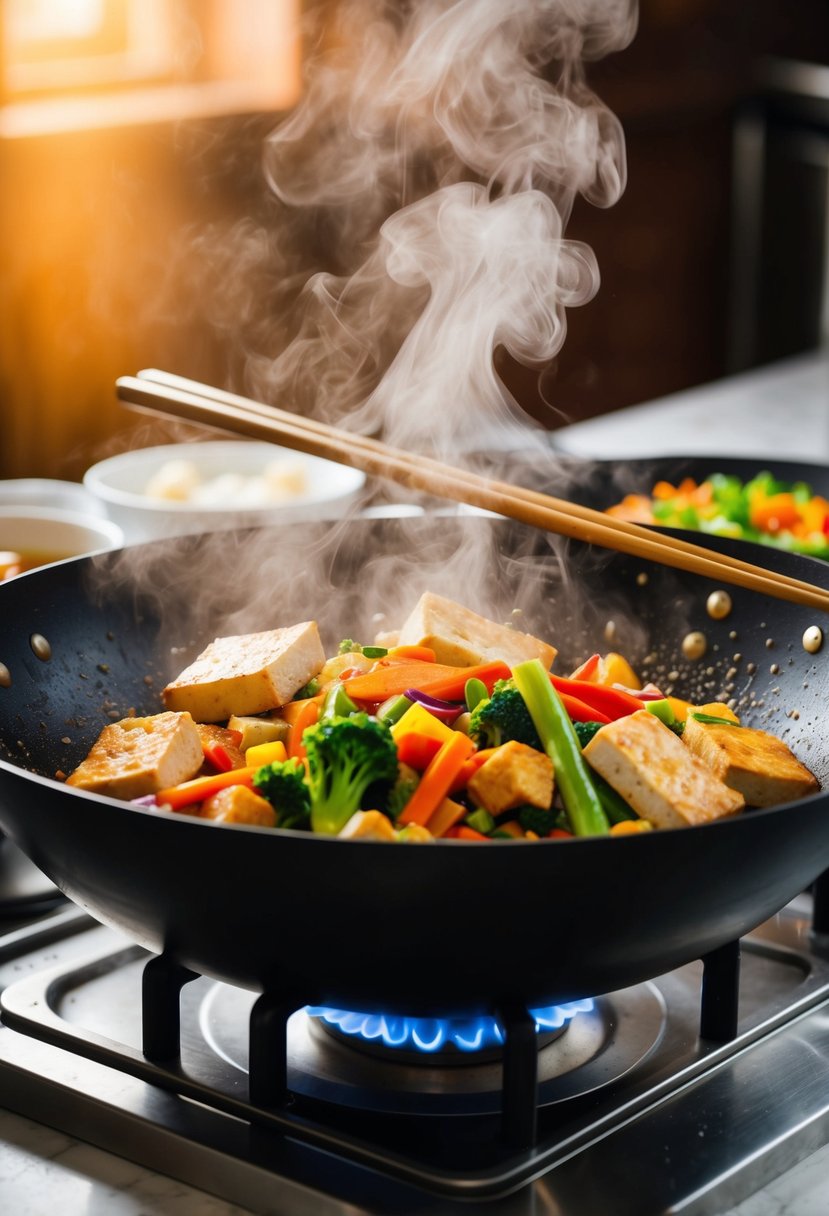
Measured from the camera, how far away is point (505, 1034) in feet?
4.02

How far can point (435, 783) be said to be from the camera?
1.36 meters

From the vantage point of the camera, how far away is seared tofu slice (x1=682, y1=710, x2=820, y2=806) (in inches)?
59.8

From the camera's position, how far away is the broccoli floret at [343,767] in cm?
130

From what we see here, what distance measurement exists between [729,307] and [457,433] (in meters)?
5.05

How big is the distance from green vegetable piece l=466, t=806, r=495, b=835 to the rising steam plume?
1.26 metres

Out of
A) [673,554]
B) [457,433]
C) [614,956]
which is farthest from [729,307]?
[614,956]

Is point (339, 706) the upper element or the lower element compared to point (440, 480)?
lower

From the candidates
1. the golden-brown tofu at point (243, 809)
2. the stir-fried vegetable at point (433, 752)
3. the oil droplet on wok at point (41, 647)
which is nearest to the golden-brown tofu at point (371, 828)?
the stir-fried vegetable at point (433, 752)

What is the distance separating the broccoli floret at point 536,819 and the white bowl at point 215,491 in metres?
0.88

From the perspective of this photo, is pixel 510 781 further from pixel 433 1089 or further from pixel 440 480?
pixel 440 480

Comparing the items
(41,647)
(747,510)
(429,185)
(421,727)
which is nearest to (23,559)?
(41,647)

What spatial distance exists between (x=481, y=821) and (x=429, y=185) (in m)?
4.40

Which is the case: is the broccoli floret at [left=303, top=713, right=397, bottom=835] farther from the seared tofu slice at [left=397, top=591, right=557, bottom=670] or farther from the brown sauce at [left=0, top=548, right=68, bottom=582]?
the brown sauce at [left=0, top=548, right=68, bottom=582]

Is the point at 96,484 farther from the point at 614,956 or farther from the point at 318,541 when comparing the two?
the point at 614,956
